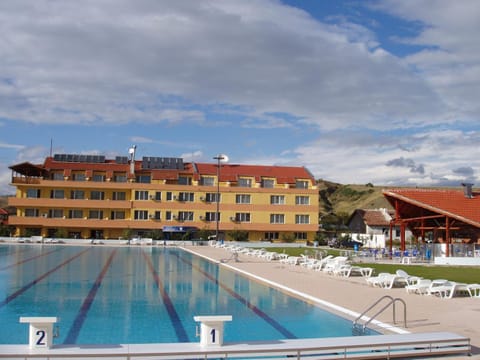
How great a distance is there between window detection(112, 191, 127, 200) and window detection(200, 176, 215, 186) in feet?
28.3

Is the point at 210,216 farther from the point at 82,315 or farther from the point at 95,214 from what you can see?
the point at 82,315

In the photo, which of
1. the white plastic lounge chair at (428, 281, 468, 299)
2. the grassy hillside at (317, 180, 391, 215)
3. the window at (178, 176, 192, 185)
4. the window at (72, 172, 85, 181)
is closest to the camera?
the white plastic lounge chair at (428, 281, 468, 299)

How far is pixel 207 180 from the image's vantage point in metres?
63.8

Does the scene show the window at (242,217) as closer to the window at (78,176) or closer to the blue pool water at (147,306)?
the window at (78,176)

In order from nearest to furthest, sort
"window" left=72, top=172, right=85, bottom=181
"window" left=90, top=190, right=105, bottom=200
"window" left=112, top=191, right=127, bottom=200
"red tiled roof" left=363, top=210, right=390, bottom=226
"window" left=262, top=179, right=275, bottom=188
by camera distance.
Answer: "window" left=90, top=190, right=105, bottom=200 → "window" left=72, top=172, right=85, bottom=181 → "window" left=112, top=191, right=127, bottom=200 → "window" left=262, top=179, right=275, bottom=188 → "red tiled roof" left=363, top=210, right=390, bottom=226

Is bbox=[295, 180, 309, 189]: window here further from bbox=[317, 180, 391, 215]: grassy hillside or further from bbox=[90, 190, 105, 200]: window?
bbox=[317, 180, 391, 215]: grassy hillside

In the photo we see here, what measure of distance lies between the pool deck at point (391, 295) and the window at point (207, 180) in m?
38.6

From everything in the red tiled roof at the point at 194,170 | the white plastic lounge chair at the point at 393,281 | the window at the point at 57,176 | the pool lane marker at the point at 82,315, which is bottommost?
the pool lane marker at the point at 82,315

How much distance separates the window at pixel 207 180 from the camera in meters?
63.6

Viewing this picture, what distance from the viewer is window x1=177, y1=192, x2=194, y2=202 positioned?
61938 millimetres

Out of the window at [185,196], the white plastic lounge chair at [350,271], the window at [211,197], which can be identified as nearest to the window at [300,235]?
the window at [211,197]

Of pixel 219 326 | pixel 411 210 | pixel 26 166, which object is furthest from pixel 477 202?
pixel 26 166

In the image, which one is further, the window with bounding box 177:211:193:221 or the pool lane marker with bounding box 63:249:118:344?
the window with bounding box 177:211:193:221

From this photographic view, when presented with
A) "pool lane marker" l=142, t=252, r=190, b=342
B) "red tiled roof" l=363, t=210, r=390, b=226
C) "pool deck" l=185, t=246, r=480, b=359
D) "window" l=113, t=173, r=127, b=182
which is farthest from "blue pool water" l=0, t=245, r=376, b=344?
"red tiled roof" l=363, t=210, r=390, b=226
